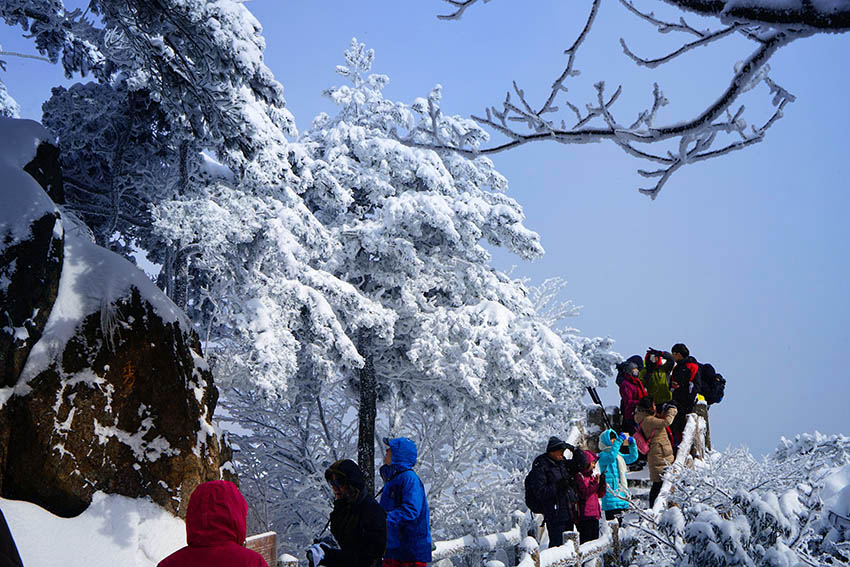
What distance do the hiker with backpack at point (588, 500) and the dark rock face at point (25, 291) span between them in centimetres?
613

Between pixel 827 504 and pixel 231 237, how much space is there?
29.8ft

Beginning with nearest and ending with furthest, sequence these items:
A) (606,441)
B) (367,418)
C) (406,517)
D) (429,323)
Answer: (406,517) → (606,441) → (429,323) → (367,418)

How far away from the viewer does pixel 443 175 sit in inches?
592

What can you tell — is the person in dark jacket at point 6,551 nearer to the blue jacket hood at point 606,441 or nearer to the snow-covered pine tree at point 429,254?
the blue jacket hood at point 606,441

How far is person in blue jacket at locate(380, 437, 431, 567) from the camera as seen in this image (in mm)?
5129

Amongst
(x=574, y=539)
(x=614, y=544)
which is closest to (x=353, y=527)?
(x=574, y=539)

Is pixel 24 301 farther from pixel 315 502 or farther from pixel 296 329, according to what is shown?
pixel 315 502

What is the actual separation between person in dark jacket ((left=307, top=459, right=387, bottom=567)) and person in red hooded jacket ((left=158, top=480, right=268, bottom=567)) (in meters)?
1.45

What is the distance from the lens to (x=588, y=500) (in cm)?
820

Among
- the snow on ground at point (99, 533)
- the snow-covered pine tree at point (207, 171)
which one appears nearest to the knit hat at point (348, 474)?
the snow on ground at point (99, 533)

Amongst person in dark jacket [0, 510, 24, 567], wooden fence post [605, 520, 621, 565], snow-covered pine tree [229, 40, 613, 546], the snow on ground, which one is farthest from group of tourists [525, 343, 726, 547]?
person in dark jacket [0, 510, 24, 567]

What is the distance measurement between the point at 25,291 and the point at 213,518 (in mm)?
5025

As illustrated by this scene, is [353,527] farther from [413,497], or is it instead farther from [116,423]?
[116,423]

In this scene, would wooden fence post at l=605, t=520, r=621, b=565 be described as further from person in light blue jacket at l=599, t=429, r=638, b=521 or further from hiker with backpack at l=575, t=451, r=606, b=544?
person in light blue jacket at l=599, t=429, r=638, b=521
